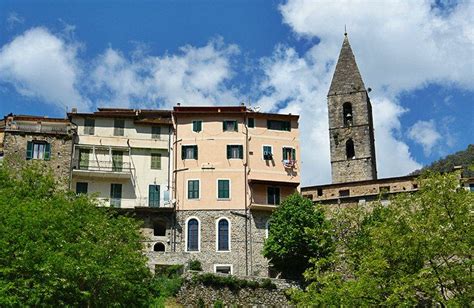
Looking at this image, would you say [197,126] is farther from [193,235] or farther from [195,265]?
[195,265]

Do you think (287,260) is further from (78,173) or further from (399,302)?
(399,302)

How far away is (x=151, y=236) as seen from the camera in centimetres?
5359

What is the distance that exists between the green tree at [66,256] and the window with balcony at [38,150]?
15034 mm

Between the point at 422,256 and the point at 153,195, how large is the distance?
32879mm

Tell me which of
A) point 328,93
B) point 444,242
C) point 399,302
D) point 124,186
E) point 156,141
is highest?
point 328,93

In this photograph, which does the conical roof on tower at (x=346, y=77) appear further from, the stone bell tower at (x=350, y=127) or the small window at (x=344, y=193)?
the small window at (x=344, y=193)

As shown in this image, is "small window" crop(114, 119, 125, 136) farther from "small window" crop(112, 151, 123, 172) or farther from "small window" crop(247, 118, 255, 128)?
"small window" crop(247, 118, 255, 128)

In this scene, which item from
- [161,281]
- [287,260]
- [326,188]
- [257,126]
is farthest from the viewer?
[326,188]

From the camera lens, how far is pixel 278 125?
57.7 metres

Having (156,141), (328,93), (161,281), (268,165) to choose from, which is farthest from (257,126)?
(328,93)

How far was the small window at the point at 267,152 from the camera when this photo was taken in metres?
56.2

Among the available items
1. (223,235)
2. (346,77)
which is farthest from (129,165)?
(346,77)

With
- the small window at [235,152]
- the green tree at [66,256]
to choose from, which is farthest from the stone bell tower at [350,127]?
the green tree at [66,256]

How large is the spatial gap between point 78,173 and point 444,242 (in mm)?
36290
